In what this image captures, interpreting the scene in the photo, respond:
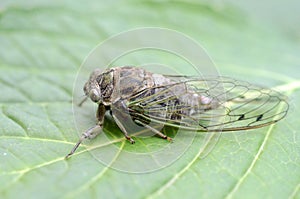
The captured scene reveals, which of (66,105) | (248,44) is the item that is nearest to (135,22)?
(248,44)

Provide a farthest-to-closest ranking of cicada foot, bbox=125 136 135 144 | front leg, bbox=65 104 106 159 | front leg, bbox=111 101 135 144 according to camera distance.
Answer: front leg, bbox=111 101 135 144 < cicada foot, bbox=125 136 135 144 < front leg, bbox=65 104 106 159

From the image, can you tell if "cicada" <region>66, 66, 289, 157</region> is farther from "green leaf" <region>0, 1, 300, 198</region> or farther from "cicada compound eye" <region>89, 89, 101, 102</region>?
"green leaf" <region>0, 1, 300, 198</region>

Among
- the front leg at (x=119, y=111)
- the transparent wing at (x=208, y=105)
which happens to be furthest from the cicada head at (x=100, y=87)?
the transparent wing at (x=208, y=105)

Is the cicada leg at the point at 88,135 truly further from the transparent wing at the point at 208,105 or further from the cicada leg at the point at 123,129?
the transparent wing at the point at 208,105

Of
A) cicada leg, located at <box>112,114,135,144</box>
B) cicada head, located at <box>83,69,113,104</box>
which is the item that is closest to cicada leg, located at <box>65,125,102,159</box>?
cicada leg, located at <box>112,114,135,144</box>

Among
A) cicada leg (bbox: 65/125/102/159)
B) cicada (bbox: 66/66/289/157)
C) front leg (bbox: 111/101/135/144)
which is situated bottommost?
cicada leg (bbox: 65/125/102/159)

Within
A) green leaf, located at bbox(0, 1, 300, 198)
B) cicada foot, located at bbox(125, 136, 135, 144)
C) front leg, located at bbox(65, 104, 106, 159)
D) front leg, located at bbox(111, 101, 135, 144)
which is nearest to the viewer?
green leaf, located at bbox(0, 1, 300, 198)

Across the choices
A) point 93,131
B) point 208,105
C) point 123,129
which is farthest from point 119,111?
point 208,105

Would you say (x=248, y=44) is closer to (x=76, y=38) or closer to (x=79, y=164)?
(x=76, y=38)
